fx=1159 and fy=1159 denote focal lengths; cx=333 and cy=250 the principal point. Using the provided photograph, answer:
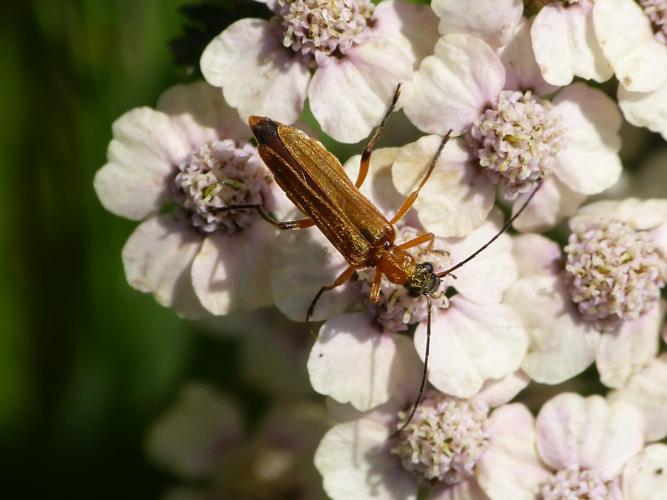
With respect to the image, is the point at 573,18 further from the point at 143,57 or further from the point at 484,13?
the point at 143,57

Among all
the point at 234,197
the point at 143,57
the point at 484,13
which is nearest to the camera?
the point at 484,13

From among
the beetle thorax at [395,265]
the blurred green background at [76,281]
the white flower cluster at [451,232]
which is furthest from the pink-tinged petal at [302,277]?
the blurred green background at [76,281]

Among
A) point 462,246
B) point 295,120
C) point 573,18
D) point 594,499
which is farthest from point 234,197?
point 594,499

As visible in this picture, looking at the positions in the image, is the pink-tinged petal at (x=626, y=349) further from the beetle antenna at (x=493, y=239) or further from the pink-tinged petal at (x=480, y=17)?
the pink-tinged petal at (x=480, y=17)

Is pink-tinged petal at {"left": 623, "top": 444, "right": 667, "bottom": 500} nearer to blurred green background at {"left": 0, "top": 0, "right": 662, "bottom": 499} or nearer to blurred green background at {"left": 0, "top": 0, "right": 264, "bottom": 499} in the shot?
blurred green background at {"left": 0, "top": 0, "right": 662, "bottom": 499}

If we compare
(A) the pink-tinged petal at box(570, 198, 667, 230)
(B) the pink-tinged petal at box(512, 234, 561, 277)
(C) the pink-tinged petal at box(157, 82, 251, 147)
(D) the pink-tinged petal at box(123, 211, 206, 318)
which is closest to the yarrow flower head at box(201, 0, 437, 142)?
(C) the pink-tinged petal at box(157, 82, 251, 147)
